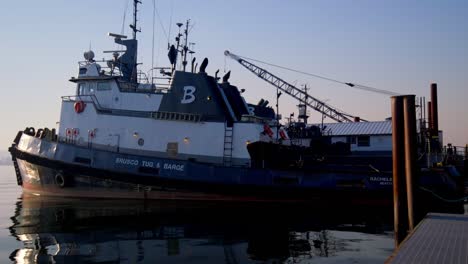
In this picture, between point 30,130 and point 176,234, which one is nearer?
point 176,234

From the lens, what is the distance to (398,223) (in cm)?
982

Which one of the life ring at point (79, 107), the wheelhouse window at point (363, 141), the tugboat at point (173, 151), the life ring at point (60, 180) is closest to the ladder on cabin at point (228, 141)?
the tugboat at point (173, 151)

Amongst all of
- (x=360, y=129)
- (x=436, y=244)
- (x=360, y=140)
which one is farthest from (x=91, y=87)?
(x=436, y=244)

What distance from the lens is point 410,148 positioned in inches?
392

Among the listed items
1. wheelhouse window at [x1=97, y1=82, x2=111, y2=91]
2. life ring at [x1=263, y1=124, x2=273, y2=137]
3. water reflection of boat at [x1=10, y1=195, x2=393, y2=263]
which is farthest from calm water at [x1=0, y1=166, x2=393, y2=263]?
wheelhouse window at [x1=97, y1=82, x2=111, y2=91]

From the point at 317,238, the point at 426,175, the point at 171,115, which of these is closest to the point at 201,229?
the point at 317,238

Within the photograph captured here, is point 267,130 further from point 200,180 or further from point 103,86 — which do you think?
point 103,86

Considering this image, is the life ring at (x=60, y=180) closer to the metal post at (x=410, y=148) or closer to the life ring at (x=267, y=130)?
the life ring at (x=267, y=130)

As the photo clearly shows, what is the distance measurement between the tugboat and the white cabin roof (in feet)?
23.8

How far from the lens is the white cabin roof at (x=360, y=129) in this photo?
91.4ft

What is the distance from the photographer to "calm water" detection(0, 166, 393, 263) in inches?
375

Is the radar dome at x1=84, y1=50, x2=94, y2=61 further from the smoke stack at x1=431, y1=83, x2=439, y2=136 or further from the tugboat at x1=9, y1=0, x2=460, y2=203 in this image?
the smoke stack at x1=431, y1=83, x2=439, y2=136

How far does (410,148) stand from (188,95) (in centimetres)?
1237

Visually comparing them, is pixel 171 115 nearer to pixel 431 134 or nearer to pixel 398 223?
pixel 398 223
